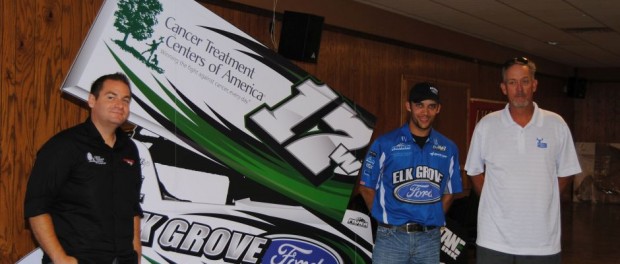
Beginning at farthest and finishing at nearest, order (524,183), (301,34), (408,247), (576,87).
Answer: (576,87)
(301,34)
(408,247)
(524,183)

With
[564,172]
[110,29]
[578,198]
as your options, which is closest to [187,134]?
[110,29]

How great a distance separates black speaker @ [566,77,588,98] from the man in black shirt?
1282 cm

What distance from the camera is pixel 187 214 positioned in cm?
444

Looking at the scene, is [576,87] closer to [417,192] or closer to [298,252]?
[298,252]

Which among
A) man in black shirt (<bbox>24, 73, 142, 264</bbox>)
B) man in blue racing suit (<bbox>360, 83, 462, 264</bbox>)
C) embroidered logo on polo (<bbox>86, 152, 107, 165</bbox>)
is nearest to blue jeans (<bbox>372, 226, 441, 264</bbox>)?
man in blue racing suit (<bbox>360, 83, 462, 264</bbox>)

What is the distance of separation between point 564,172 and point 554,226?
25cm

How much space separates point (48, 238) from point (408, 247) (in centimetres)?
182

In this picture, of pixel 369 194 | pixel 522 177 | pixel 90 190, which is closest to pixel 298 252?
pixel 369 194

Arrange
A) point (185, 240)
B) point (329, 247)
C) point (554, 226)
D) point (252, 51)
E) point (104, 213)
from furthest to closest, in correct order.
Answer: point (329, 247), point (252, 51), point (185, 240), point (554, 226), point (104, 213)

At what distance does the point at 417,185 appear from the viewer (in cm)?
389

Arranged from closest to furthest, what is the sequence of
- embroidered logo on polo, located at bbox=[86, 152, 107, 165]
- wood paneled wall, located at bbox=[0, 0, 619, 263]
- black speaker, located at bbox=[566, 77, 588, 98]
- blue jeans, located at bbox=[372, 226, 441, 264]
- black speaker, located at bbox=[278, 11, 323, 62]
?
1. embroidered logo on polo, located at bbox=[86, 152, 107, 165]
2. blue jeans, located at bbox=[372, 226, 441, 264]
3. wood paneled wall, located at bbox=[0, 0, 619, 263]
4. black speaker, located at bbox=[278, 11, 323, 62]
5. black speaker, located at bbox=[566, 77, 588, 98]

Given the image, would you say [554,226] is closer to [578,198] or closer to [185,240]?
[185,240]

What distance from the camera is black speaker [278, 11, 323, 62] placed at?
239 inches

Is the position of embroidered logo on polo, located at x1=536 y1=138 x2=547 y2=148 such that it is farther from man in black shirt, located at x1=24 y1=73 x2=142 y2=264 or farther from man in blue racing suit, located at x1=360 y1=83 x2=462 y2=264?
man in black shirt, located at x1=24 y1=73 x2=142 y2=264
